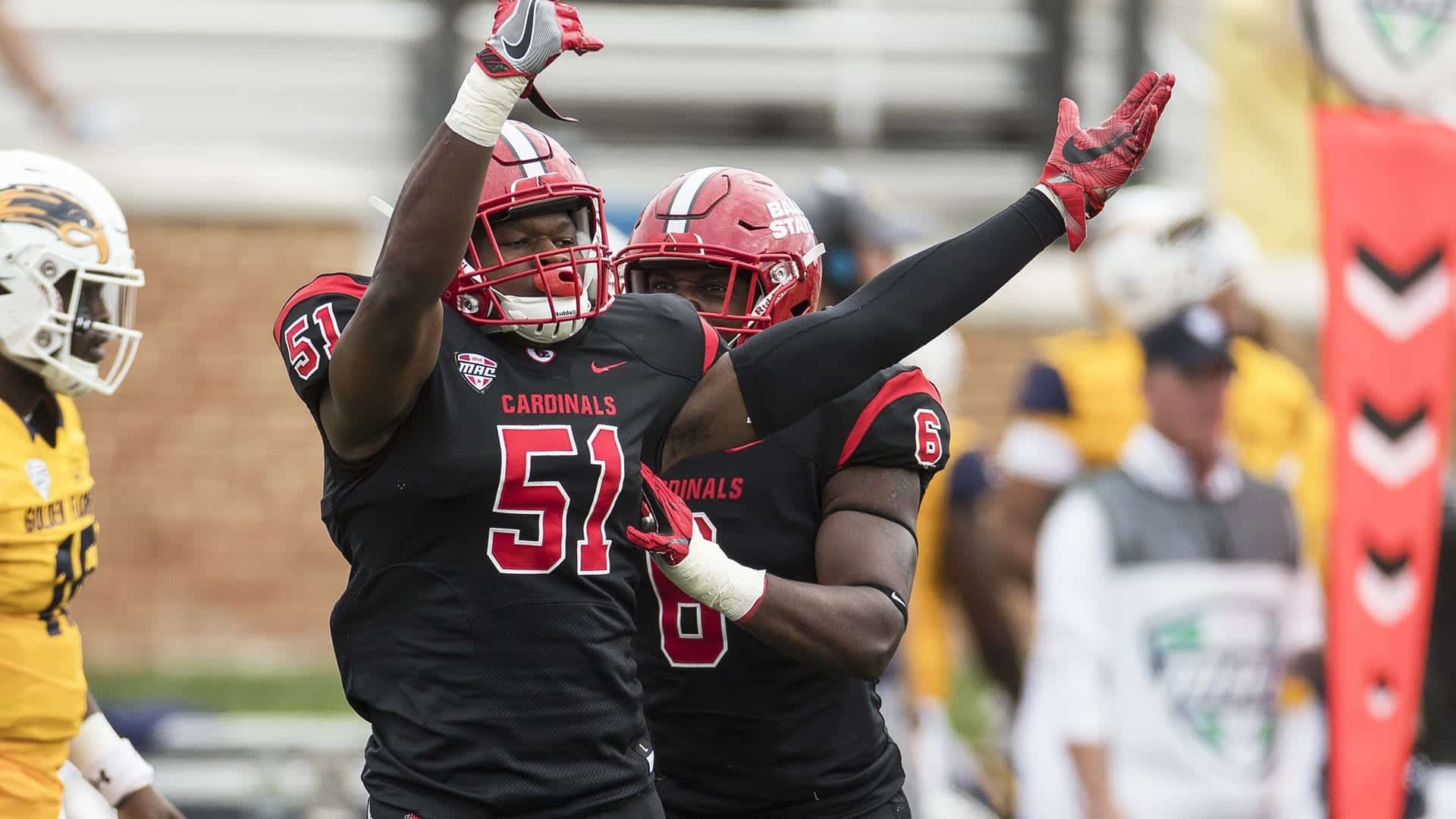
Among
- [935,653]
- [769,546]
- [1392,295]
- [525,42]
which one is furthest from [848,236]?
[525,42]

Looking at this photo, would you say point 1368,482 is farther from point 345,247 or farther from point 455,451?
point 345,247

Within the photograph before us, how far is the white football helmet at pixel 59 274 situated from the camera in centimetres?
353

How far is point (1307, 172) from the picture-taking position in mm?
9820

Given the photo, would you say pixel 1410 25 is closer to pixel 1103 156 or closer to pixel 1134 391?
pixel 1134 391

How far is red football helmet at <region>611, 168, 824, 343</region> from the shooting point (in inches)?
134

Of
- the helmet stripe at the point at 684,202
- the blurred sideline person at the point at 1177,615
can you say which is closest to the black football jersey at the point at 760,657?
the helmet stripe at the point at 684,202

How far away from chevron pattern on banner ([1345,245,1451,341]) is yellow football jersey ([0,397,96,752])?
302cm

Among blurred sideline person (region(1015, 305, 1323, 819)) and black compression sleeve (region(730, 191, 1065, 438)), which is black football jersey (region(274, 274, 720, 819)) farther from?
blurred sideline person (region(1015, 305, 1323, 819))

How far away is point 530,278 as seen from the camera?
113 inches

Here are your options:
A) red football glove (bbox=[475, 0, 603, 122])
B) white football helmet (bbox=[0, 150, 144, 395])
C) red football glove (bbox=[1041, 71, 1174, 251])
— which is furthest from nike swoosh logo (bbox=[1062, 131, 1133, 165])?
white football helmet (bbox=[0, 150, 144, 395])

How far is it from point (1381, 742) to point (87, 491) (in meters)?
3.06

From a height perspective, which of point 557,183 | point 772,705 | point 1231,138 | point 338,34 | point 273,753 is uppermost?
point 338,34

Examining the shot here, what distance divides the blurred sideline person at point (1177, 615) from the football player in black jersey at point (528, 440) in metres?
2.49

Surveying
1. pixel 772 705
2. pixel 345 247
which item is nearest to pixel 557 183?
pixel 772 705
